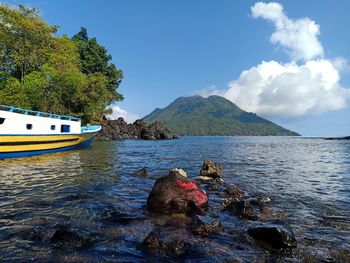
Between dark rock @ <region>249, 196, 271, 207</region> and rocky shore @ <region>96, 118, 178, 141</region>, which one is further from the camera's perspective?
rocky shore @ <region>96, 118, 178, 141</region>

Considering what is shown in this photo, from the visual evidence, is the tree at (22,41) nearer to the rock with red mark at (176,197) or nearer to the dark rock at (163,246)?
the rock with red mark at (176,197)

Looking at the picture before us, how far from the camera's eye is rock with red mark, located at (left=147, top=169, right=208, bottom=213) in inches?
383

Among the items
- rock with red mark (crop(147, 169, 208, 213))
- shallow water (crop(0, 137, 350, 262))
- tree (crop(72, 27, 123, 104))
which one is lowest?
shallow water (crop(0, 137, 350, 262))

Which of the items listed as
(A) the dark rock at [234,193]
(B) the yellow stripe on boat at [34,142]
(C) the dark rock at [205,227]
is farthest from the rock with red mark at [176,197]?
(B) the yellow stripe on boat at [34,142]

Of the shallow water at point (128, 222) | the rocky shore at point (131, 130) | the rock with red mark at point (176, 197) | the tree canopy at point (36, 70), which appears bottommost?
the shallow water at point (128, 222)

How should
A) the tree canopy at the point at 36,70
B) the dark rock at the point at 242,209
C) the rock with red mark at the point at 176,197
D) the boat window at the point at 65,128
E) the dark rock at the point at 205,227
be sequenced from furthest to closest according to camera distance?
the tree canopy at the point at 36,70, the boat window at the point at 65,128, the rock with red mark at the point at 176,197, the dark rock at the point at 242,209, the dark rock at the point at 205,227

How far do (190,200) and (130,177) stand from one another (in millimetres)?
7952

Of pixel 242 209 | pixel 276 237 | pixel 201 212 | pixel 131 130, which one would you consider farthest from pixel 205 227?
pixel 131 130

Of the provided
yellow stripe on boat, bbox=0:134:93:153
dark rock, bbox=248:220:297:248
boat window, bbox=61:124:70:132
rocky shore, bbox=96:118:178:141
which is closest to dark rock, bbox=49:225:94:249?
dark rock, bbox=248:220:297:248

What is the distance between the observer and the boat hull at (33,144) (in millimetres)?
23473

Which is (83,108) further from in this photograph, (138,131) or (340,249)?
(340,249)

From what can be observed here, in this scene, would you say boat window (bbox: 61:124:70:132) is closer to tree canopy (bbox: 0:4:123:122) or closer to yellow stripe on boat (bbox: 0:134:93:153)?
yellow stripe on boat (bbox: 0:134:93:153)

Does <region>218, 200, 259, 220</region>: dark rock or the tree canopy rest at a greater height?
the tree canopy

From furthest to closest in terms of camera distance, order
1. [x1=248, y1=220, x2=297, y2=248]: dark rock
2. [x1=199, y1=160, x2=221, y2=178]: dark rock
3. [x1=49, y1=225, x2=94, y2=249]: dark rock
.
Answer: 1. [x1=199, y1=160, x2=221, y2=178]: dark rock
2. [x1=248, y1=220, x2=297, y2=248]: dark rock
3. [x1=49, y1=225, x2=94, y2=249]: dark rock
